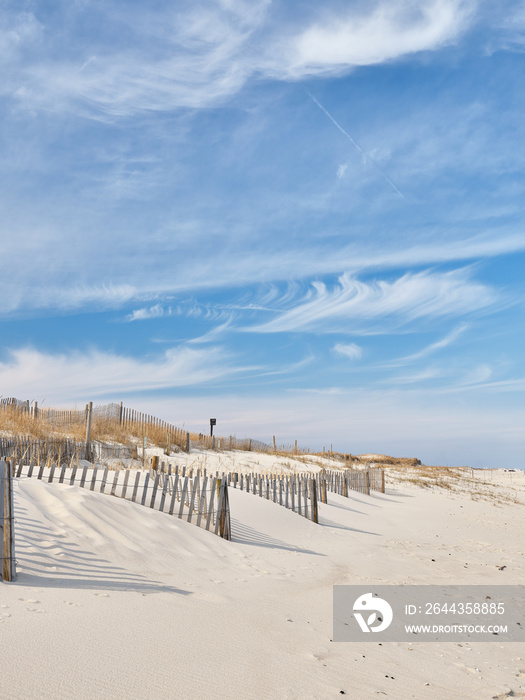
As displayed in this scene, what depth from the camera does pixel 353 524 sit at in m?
12.9

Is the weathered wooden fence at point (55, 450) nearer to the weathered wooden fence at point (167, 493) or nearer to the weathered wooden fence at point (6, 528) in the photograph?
the weathered wooden fence at point (167, 493)

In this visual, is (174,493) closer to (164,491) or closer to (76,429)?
(164,491)

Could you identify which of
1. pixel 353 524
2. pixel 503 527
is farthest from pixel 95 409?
pixel 503 527

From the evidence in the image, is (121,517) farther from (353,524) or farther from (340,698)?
(353,524)

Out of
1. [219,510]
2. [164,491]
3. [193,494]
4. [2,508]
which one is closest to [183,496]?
[193,494]

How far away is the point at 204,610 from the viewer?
485 cm

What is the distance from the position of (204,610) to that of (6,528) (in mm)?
2137

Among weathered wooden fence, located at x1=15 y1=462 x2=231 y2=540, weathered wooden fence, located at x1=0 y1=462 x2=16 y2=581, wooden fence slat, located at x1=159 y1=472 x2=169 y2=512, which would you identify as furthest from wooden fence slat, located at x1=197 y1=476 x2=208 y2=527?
weathered wooden fence, located at x1=0 y1=462 x2=16 y2=581

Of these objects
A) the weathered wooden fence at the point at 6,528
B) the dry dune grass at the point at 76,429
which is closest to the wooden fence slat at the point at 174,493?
the weathered wooden fence at the point at 6,528

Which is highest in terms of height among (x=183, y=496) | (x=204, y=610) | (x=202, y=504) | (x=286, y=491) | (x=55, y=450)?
(x=55, y=450)

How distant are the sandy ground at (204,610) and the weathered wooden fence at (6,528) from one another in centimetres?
16

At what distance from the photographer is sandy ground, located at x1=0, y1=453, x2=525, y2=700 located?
3.27m

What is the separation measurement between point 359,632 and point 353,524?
330 inches

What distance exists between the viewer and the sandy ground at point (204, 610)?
3.27 metres
